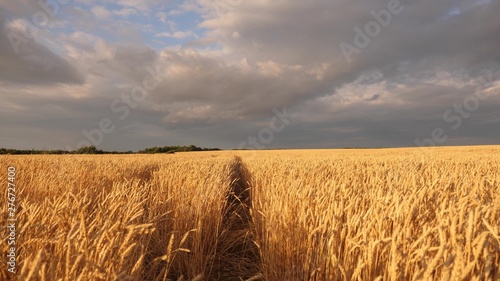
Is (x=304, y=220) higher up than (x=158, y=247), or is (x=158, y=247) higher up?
(x=304, y=220)

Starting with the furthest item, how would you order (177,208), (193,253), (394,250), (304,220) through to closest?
1. (177,208)
2. (193,253)
3. (304,220)
4. (394,250)

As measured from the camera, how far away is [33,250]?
2008 millimetres

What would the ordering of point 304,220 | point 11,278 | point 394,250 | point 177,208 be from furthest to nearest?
point 177,208 < point 304,220 < point 11,278 < point 394,250

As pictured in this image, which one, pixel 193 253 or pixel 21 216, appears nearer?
pixel 21 216

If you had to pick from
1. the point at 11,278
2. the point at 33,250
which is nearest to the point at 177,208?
the point at 33,250

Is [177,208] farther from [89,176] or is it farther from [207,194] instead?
[89,176]

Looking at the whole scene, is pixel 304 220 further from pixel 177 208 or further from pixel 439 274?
pixel 177 208

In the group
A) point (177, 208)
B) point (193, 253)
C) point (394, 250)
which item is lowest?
point (193, 253)

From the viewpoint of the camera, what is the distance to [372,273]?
6.30 feet

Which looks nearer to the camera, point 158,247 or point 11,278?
point 11,278

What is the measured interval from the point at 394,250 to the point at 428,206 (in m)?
1.30

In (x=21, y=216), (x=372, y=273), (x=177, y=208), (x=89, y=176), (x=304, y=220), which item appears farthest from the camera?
(x=89, y=176)

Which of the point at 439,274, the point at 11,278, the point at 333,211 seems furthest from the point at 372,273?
the point at 11,278

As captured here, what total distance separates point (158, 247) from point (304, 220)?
2.22 metres
